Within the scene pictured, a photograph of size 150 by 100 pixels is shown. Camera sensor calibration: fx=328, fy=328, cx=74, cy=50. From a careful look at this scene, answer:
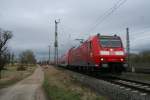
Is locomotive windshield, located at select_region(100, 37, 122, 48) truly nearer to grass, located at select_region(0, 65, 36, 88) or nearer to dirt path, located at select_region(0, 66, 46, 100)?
dirt path, located at select_region(0, 66, 46, 100)

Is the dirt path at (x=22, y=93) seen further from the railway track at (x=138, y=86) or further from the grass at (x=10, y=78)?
the railway track at (x=138, y=86)

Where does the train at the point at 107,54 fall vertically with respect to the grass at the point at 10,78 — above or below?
above

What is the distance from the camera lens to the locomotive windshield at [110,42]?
25422 millimetres

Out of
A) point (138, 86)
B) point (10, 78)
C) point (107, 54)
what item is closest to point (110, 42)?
point (107, 54)

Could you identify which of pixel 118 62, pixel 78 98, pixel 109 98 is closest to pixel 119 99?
pixel 109 98

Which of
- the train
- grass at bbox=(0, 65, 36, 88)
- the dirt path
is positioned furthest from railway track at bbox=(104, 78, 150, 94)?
grass at bbox=(0, 65, 36, 88)

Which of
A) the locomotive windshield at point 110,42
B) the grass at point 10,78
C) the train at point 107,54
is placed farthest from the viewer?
the grass at point 10,78

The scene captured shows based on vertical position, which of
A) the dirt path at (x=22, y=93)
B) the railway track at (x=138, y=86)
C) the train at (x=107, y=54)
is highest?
the train at (x=107, y=54)

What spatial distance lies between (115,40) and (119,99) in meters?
14.1

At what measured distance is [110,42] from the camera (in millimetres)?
25625

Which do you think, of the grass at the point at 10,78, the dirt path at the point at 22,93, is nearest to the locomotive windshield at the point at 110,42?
the dirt path at the point at 22,93

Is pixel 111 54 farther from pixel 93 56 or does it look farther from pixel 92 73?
pixel 92 73

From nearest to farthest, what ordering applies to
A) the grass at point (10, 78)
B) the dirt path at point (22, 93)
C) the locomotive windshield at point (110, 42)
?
the dirt path at point (22, 93) < the locomotive windshield at point (110, 42) < the grass at point (10, 78)

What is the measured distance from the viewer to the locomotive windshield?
25422 mm
